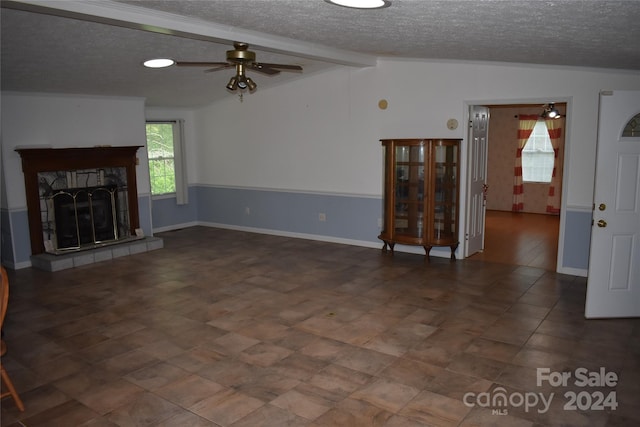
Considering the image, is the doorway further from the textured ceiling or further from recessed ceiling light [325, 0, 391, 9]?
recessed ceiling light [325, 0, 391, 9]

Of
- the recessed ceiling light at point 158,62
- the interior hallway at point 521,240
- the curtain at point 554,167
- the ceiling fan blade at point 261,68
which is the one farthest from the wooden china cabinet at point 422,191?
the curtain at point 554,167

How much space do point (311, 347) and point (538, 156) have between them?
300 inches

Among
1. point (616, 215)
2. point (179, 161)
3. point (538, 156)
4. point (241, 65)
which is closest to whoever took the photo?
point (616, 215)

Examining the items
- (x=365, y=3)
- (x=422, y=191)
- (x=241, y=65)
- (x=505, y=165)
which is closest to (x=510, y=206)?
(x=505, y=165)

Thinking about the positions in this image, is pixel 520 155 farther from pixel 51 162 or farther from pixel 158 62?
pixel 51 162

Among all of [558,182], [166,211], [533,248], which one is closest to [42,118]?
[166,211]

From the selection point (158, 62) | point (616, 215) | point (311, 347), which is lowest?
point (311, 347)

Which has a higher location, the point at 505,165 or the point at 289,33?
the point at 289,33

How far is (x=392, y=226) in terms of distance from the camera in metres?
6.29

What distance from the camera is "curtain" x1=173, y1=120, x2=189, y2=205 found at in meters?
8.35

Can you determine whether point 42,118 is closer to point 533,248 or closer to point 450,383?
point 450,383

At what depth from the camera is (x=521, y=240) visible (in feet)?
23.7

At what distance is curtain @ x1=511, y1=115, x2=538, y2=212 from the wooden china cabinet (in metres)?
4.27

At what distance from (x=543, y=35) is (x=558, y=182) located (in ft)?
22.6
